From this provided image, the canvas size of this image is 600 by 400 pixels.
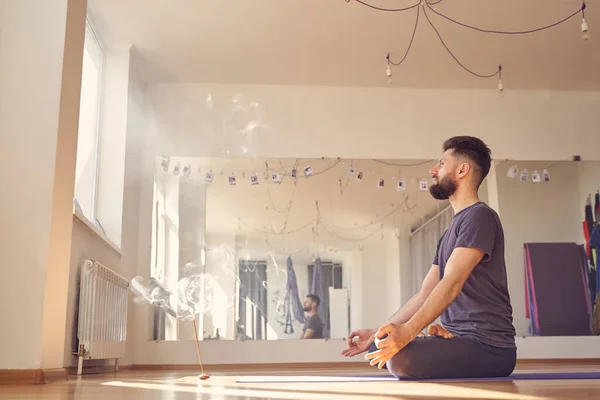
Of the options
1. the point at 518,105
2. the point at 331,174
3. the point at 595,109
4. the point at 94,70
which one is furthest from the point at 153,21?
the point at 595,109

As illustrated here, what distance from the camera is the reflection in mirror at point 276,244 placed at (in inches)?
235

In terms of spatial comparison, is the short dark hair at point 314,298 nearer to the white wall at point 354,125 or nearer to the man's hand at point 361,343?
the white wall at point 354,125

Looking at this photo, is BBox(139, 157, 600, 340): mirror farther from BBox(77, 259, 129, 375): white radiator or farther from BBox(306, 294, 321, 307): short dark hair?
BBox(77, 259, 129, 375): white radiator

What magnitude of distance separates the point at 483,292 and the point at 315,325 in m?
3.47

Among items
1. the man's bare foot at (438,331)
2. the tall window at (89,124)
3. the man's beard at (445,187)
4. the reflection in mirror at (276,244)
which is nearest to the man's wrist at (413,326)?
the man's bare foot at (438,331)

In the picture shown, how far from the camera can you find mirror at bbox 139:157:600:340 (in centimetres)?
598

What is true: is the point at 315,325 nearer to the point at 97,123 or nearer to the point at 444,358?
the point at 97,123

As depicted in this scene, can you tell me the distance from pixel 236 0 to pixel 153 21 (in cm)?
74

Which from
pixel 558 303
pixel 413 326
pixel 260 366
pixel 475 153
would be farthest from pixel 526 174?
pixel 413 326

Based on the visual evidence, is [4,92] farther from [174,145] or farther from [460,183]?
[174,145]

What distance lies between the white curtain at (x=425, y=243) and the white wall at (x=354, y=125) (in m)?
0.29

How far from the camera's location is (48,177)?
10.5 ft

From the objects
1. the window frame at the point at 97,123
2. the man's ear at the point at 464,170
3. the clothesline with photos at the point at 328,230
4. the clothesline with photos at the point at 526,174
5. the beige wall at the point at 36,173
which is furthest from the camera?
the clothesline with photos at the point at 526,174

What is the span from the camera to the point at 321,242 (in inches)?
241
